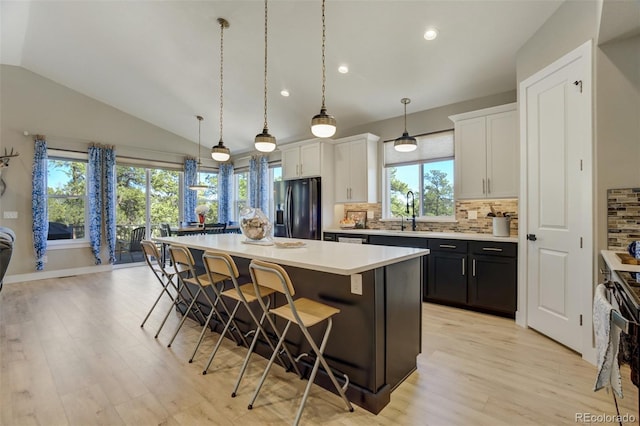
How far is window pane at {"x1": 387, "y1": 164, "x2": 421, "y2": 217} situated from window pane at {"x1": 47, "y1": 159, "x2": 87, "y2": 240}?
237 inches

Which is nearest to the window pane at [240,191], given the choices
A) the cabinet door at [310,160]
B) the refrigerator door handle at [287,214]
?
the refrigerator door handle at [287,214]

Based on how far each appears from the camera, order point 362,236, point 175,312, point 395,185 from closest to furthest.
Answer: point 175,312 < point 362,236 < point 395,185

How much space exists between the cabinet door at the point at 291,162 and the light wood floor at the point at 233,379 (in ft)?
10.5

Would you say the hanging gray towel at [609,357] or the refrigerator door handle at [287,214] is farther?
the refrigerator door handle at [287,214]

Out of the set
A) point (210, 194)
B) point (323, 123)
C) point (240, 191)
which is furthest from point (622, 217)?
point (210, 194)

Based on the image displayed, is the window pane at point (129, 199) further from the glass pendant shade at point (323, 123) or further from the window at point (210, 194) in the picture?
the glass pendant shade at point (323, 123)

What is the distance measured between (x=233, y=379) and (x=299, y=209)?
3.37m

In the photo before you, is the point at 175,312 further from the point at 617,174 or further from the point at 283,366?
the point at 617,174

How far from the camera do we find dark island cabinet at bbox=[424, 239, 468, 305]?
357cm

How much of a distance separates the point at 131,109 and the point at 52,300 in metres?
3.95

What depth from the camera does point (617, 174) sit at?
7.59 ft

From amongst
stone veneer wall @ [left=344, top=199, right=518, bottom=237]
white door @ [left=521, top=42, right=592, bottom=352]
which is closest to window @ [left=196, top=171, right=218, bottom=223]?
stone veneer wall @ [left=344, top=199, right=518, bottom=237]

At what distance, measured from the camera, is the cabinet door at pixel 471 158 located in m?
3.73

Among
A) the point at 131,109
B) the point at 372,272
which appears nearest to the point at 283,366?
the point at 372,272
